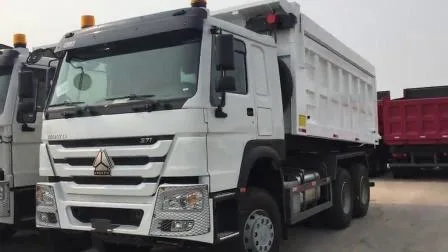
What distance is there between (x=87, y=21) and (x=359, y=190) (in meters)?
5.62

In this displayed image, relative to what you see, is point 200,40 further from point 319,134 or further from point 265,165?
point 319,134

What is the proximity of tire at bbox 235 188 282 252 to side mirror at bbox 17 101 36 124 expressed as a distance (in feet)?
9.32

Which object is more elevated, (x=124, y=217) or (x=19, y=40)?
(x=19, y=40)

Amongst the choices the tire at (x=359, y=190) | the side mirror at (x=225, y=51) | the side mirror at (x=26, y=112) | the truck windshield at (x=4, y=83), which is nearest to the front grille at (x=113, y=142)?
the side mirror at (x=225, y=51)

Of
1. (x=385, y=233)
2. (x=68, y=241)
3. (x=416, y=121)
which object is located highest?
(x=416, y=121)

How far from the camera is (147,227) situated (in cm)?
459

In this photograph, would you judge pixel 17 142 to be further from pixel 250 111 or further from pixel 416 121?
pixel 416 121

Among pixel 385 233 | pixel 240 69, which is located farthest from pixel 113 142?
pixel 385 233

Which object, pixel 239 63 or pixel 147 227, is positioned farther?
pixel 239 63

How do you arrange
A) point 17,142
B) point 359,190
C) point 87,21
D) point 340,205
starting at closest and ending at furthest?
point 87,21, point 17,142, point 340,205, point 359,190

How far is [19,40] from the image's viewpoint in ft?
23.5

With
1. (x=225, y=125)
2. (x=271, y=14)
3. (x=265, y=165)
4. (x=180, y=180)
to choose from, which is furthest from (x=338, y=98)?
(x=180, y=180)

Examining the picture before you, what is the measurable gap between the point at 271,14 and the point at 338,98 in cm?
245

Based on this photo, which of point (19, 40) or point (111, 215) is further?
point (19, 40)
